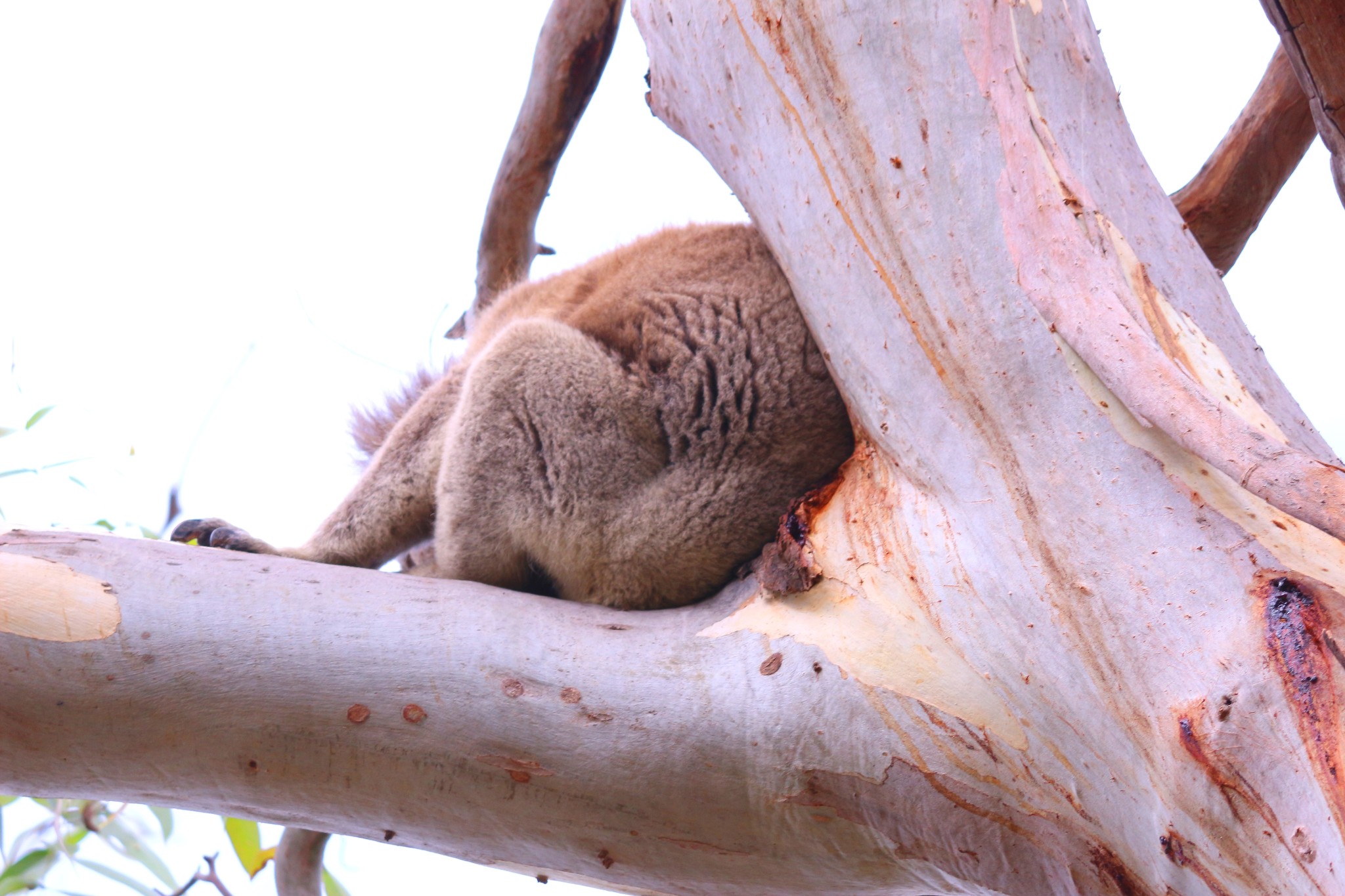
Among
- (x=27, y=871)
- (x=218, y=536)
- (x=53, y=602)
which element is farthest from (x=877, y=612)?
(x=27, y=871)

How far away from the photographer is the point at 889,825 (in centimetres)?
138

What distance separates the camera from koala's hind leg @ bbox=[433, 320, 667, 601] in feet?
5.88

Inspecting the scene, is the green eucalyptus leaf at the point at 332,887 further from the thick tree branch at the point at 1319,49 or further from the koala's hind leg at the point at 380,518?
the thick tree branch at the point at 1319,49

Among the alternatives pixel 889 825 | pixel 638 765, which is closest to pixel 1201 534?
pixel 889 825

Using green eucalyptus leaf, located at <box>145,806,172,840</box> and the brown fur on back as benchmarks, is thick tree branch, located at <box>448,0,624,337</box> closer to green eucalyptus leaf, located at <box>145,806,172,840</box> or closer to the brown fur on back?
the brown fur on back

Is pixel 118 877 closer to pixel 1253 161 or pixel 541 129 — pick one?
pixel 541 129

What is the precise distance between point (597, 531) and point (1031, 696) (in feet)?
2.59

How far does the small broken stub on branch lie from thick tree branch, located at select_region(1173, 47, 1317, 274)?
153 centimetres

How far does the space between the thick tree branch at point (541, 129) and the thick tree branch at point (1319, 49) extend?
70.4 inches

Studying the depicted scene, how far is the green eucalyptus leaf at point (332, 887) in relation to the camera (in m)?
2.66

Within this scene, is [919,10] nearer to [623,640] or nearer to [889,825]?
[623,640]

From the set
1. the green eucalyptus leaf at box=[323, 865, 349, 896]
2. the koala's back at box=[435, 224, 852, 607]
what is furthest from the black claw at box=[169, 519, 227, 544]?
the green eucalyptus leaf at box=[323, 865, 349, 896]

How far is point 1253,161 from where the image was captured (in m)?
2.51

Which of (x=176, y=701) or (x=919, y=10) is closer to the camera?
(x=176, y=701)
